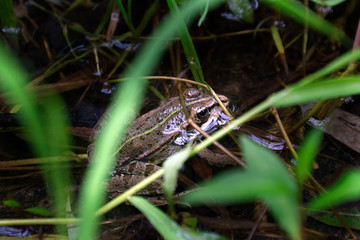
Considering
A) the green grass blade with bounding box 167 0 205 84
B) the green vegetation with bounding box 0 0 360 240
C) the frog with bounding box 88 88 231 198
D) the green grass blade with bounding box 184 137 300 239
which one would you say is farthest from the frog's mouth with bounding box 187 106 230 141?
the green grass blade with bounding box 184 137 300 239

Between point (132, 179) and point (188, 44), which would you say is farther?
point (132, 179)

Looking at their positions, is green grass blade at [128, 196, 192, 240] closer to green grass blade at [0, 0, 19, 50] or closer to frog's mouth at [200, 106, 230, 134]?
frog's mouth at [200, 106, 230, 134]

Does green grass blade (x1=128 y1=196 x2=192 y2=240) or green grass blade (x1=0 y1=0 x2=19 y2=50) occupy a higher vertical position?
green grass blade (x1=0 y1=0 x2=19 y2=50)

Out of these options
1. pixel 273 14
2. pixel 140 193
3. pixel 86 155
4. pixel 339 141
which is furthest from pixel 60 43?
pixel 339 141

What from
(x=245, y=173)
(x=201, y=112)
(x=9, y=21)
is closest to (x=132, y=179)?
(x=201, y=112)

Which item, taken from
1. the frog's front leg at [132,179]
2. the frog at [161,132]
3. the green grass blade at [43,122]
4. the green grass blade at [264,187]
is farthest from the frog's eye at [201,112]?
the green grass blade at [264,187]

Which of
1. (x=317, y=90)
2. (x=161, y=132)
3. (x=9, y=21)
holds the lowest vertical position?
(x=161, y=132)

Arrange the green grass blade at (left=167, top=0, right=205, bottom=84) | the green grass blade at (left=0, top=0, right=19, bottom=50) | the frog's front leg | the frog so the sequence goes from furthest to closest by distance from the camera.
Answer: the green grass blade at (left=0, top=0, right=19, bottom=50), the frog, the frog's front leg, the green grass blade at (left=167, top=0, right=205, bottom=84)

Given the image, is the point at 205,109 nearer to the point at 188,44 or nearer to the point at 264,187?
the point at 188,44
